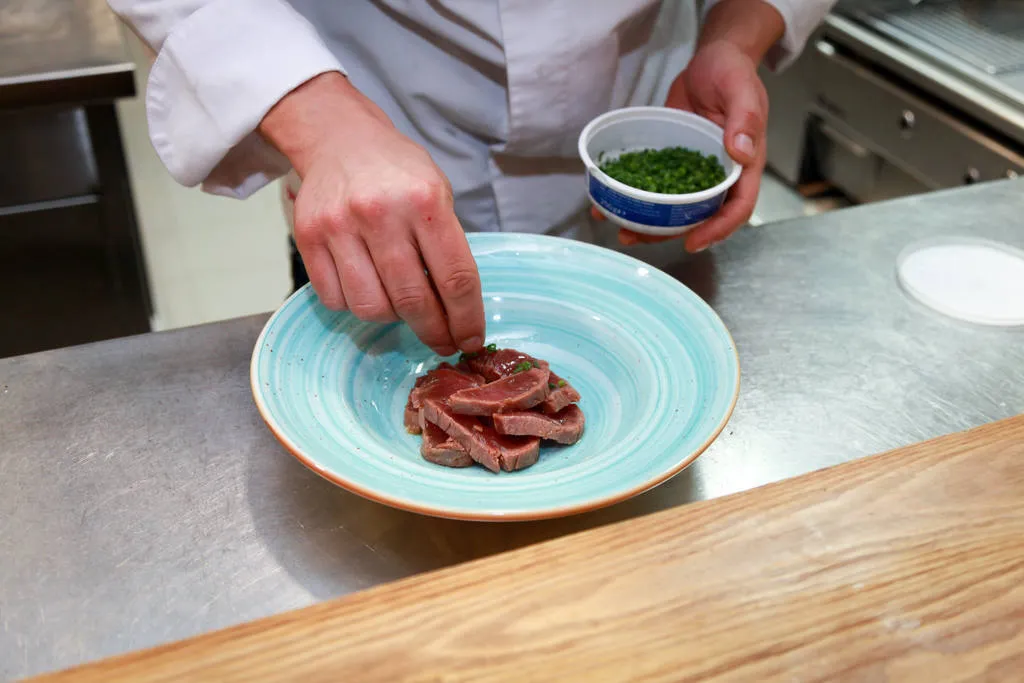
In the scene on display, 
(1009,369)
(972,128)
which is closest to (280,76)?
(1009,369)

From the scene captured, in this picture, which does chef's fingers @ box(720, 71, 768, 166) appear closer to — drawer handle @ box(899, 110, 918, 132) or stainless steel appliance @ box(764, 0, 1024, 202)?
stainless steel appliance @ box(764, 0, 1024, 202)

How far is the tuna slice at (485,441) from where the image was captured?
0.80 meters

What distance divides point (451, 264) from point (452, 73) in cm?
44

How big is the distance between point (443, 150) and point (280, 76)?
0.34m

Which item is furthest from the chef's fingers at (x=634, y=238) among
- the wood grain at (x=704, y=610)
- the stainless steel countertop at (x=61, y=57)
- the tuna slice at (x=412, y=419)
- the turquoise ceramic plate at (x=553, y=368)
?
the stainless steel countertop at (x=61, y=57)

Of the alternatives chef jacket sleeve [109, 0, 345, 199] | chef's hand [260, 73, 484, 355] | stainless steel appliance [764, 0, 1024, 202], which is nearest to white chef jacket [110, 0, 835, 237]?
chef jacket sleeve [109, 0, 345, 199]

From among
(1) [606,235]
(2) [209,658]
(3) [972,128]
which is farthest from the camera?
(3) [972,128]

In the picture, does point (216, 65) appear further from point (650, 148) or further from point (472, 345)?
point (650, 148)

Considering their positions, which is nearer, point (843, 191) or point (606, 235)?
point (606, 235)

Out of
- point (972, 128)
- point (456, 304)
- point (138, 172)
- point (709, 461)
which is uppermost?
point (456, 304)

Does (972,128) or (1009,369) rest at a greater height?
(1009,369)

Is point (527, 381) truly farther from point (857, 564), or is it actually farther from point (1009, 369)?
point (1009, 369)

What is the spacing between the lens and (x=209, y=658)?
1.70ft

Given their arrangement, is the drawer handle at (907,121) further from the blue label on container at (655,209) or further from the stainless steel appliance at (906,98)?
Answer: the blue label on container at (655,209)
